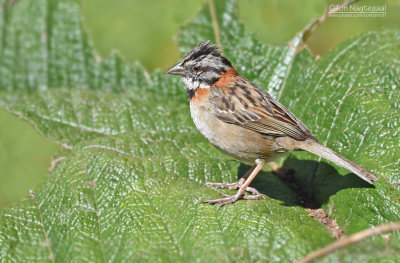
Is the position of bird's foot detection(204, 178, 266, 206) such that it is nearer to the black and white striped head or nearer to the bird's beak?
the black and white striped head

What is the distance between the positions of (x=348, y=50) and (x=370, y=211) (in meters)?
2.17

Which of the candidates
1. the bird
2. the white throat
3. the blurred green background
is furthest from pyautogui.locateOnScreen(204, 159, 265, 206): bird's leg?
the blurred green background

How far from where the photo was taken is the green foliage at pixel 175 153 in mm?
3865

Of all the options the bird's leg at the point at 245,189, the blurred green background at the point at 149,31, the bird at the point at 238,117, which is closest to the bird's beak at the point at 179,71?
the bird at the point at 238,117

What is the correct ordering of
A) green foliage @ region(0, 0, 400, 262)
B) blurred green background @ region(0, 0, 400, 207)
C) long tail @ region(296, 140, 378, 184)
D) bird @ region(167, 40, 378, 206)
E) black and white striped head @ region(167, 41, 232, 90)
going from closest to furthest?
green foliage @ region(0, 0, 400, 262) < long tail @ region(296, 140, 378, 184) < bird @ region(167, 40, 378, 206) < black and white striped head @ region(167, 41, 232, 90) < blurred green background @ region(0, 0, 400, 207)

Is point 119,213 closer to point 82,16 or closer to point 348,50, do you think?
point 348,50

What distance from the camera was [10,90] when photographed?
7.28 metres

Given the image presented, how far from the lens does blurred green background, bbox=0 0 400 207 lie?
19.1 ft

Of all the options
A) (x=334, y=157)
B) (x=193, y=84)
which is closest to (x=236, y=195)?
(x=334, y=157)

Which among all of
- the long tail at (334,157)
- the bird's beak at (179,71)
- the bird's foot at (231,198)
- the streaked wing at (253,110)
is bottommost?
the bird's foot at (231,198)

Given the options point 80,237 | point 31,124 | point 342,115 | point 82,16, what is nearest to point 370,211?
point 342,115

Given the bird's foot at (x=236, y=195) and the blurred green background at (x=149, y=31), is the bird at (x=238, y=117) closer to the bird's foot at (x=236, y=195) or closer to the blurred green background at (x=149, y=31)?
the bird's foot at (x=236, y=195)

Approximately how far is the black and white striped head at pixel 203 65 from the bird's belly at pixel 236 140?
0.50 metres

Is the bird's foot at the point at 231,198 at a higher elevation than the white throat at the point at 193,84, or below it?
below
